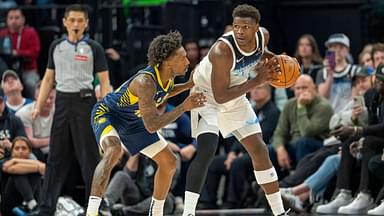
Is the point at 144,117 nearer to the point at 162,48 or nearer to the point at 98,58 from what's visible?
the point at 162,48

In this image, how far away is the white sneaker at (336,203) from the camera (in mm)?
10227

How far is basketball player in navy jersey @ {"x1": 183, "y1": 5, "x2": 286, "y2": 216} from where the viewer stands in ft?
27.3

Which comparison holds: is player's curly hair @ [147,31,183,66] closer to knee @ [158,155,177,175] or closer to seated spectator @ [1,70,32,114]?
knee @ [158,155,177,175]

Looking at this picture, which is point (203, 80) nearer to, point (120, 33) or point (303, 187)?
point (303, 187)

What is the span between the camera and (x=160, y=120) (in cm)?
806

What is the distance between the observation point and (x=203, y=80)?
874cm

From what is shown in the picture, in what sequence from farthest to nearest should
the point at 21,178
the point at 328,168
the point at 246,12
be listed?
the point at 21,178 → the point at 328,168 → the point at 246,12

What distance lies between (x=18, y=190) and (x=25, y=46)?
96.4 inches

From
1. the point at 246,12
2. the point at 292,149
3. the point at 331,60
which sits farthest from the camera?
the point at 331,60

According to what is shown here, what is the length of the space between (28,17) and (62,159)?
3.81m

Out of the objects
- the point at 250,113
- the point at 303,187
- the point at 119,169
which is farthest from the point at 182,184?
the point at 250,113

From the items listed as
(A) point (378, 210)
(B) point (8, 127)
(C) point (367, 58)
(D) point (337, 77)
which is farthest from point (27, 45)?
(A) point (378, 210)

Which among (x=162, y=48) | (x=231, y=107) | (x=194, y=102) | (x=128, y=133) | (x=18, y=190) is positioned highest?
(x=162, y=48)

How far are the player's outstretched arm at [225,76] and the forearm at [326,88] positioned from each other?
10.4 ft
